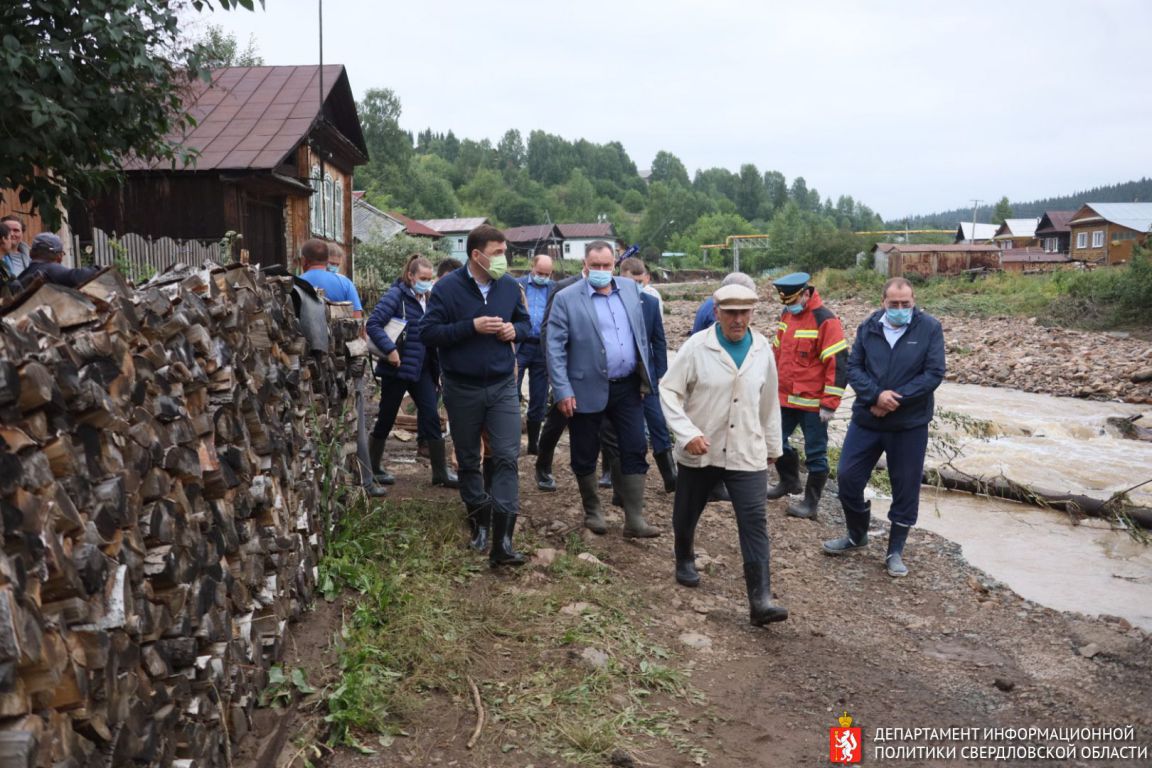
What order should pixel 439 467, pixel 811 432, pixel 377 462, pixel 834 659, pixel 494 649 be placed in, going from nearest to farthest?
pixel 494 649
pixel 834 659
pixel 439 467
pixel 377 462
pixel 811 432

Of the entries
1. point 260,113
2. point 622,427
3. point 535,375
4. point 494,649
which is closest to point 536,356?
point 535,375

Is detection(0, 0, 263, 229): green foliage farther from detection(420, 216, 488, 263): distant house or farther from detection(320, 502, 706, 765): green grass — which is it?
detection(420, 216, 488, 263): distant house

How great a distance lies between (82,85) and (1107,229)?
6966cm

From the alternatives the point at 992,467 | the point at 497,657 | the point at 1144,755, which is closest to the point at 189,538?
the point at 497,657

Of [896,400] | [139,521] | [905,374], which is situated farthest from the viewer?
[905,374]

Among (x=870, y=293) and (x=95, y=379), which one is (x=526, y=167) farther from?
(x=95, y=379)

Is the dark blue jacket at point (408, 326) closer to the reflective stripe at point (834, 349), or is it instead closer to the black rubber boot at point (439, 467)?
the black rubber boot at point (439, 467)

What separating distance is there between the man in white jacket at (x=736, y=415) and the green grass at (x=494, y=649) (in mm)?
766

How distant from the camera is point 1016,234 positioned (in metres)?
86.4

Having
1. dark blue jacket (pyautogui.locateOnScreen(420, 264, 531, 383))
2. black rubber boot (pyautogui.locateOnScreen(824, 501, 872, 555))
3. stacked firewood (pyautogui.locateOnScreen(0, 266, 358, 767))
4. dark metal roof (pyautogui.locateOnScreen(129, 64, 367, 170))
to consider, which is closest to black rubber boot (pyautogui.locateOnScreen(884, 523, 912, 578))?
black rubber boot (pyautogui.locateOnScreen(824, 501, 872, 555))

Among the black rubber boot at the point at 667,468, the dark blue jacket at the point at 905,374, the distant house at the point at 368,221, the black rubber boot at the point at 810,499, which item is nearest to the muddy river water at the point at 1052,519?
the black rubber boot at the point at 810,499

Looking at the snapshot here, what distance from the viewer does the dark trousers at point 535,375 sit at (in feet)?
28.0

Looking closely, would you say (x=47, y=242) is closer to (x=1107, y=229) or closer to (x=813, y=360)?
(x=813, y=360)

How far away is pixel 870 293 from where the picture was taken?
47.0m
